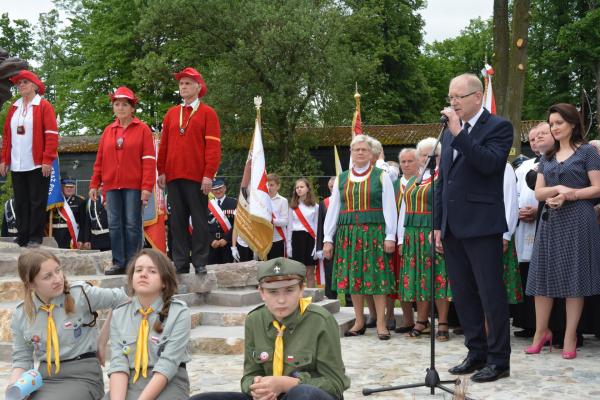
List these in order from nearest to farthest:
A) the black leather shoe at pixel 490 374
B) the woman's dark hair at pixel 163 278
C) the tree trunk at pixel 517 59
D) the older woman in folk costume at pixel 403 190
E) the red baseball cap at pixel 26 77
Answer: the woman's dark hair at pixel 163 278 → the black leather shoe at pixel 490 374 → the older woman in folk costume at pixel 403 190 → the red baseball cap at pixel 26 77 → the tree trunk at pixel 517 59

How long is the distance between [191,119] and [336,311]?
2.63 meters

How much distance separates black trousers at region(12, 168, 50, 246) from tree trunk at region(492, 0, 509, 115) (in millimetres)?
9086

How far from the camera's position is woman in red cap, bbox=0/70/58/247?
27.2 ft

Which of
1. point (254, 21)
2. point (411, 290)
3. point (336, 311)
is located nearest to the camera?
point (411, 290)

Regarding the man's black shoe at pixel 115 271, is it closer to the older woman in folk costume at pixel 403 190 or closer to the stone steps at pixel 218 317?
the stone steps at pixel 218 317

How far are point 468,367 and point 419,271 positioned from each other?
1726 mm

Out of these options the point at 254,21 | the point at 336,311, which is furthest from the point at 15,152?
the point at 254,21

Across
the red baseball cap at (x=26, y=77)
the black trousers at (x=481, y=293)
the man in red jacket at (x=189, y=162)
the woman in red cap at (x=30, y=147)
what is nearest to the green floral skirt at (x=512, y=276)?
the black trousers at (x=481, y=293)

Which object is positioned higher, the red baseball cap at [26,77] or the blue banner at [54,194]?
the red baseball cap at [26,77]

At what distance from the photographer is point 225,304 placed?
7.88m

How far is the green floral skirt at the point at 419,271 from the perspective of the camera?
23.5 feet

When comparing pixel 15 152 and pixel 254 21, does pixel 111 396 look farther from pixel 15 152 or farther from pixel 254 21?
pixel 254 21

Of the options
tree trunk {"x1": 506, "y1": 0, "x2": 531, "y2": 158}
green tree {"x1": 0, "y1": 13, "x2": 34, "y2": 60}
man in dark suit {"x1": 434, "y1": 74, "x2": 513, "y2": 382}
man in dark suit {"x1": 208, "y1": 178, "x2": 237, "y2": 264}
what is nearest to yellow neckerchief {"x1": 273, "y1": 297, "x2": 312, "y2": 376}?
man in dark suit {"x1": 434, "y1": 74, "x2": 513, "y2": 382}

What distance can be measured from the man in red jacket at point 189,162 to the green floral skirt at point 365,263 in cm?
137
